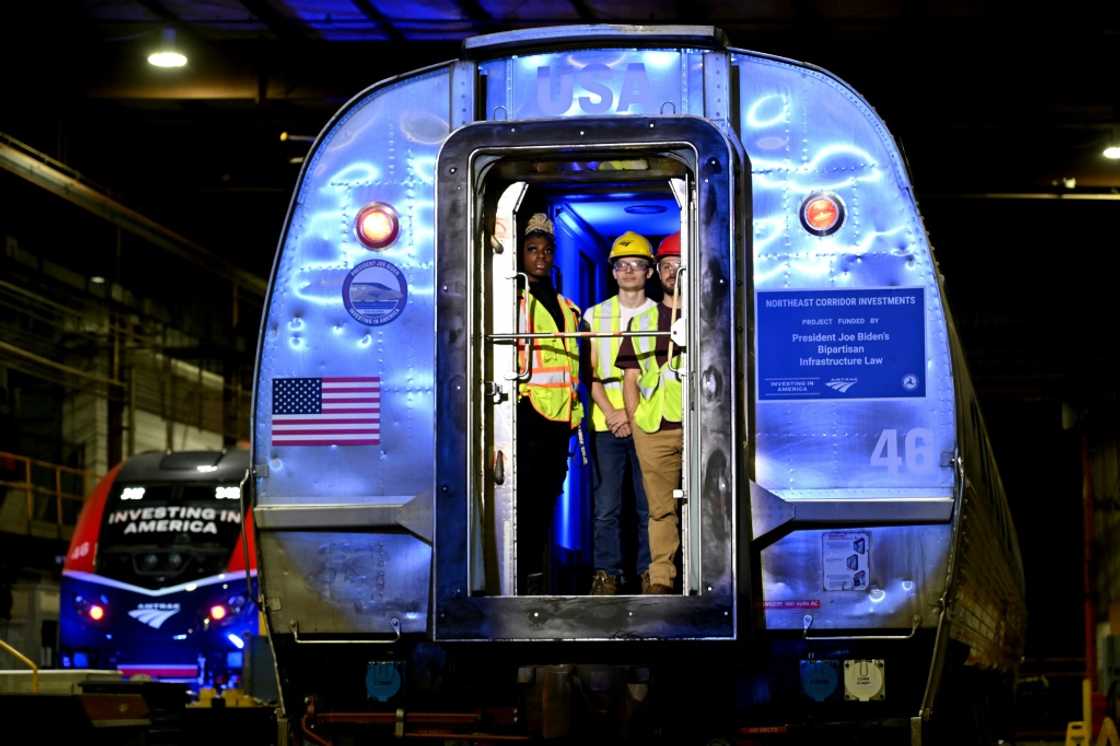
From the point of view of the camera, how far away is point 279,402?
319 inches

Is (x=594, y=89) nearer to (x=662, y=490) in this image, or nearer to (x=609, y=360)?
(x=609, y=360)

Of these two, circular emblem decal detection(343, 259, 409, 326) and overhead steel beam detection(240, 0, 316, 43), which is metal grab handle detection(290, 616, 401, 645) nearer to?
circular emblem decal detection(343, 259, 409, 326)

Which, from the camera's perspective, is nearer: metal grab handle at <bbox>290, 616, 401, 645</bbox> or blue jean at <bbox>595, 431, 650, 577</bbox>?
metal grab handle at <bbox>290, 616, 401, 645</bbox>

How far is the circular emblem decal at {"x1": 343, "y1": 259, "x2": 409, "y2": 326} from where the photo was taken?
8.09 meters

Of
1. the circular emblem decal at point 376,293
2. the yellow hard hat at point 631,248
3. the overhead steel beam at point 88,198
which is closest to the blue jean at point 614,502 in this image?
the yellow hard hat at point 631,248

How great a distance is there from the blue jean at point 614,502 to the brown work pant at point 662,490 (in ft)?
0.71

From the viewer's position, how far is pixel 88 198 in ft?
76.3

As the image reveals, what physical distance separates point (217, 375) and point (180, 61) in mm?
20153

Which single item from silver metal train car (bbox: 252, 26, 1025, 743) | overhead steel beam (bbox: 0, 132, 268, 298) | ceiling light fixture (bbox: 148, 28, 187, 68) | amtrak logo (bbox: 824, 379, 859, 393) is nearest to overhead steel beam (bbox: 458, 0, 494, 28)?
ceiling light fixture (bbox: 148, 28, 187, 68)

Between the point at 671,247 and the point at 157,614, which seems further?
the point at 157,614

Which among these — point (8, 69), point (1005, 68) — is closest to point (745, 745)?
point (1005, 68)

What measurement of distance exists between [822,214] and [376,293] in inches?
79.6

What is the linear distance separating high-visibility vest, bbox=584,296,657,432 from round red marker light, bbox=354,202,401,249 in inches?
58.3

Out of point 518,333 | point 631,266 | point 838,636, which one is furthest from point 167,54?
point 838,636
